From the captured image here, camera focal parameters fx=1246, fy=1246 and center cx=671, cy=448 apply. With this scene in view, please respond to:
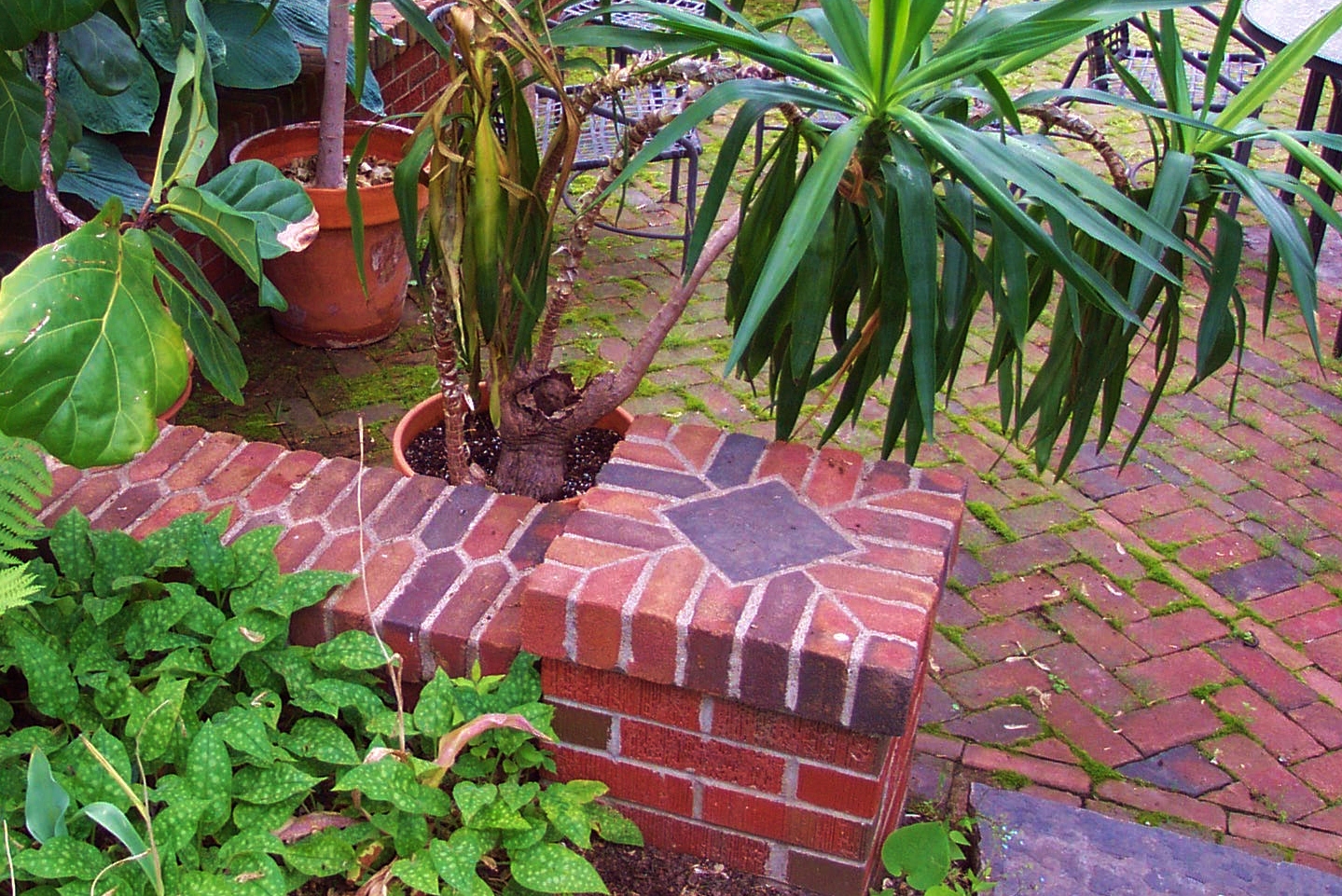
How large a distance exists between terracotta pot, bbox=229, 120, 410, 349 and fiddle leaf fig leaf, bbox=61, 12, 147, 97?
80 centimetres

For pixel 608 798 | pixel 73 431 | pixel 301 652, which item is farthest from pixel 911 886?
pixel 73 431

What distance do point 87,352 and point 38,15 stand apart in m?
0.81

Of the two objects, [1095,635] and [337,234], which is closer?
[1095,635]

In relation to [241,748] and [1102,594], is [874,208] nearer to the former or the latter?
[241,748]

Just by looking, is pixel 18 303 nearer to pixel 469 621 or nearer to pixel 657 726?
pixel 469 621

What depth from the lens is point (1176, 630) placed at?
9.37 feet

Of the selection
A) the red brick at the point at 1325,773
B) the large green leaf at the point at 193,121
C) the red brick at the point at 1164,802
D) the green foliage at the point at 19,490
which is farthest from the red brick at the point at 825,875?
the large green leaf at the point at 193,121

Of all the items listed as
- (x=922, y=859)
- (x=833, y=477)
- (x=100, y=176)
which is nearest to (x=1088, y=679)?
(x=922, y=859)

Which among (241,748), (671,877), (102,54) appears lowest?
(671,877)

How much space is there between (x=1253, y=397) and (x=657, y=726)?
271cm

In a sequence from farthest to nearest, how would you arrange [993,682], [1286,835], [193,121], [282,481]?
[993,682] → [1286,835] → [282,481] → [193,121]

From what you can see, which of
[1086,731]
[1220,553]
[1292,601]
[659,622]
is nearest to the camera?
[659,622]

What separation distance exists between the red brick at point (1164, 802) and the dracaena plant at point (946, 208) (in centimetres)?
69

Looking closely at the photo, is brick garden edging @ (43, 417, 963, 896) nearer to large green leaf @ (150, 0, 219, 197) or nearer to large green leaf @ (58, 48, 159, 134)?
large green leaf @ (150, 0, 219, 197)
